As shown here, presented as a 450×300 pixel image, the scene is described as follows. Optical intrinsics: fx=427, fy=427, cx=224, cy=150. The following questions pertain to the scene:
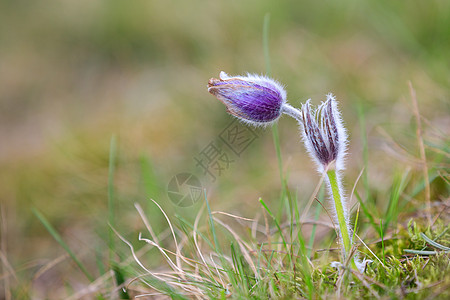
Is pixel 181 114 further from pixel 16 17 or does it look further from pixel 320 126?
pixel 16 17

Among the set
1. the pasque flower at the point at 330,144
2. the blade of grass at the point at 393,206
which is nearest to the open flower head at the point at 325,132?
the pasque flower at the point at 330,144

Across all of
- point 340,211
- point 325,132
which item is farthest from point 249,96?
point 340,211

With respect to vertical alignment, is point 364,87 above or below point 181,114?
above

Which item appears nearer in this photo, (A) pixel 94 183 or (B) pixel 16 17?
(A) pixel 94 183

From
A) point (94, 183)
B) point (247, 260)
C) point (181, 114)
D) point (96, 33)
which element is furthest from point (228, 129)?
point (96, 33)

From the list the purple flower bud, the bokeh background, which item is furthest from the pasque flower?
the bokeh background

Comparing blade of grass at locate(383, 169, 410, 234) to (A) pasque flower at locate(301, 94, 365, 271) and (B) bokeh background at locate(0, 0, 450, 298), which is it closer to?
(A) pasque flower at locate(301, 94, 365, 271)

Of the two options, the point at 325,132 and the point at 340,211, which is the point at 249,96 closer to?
the point at 325,132
